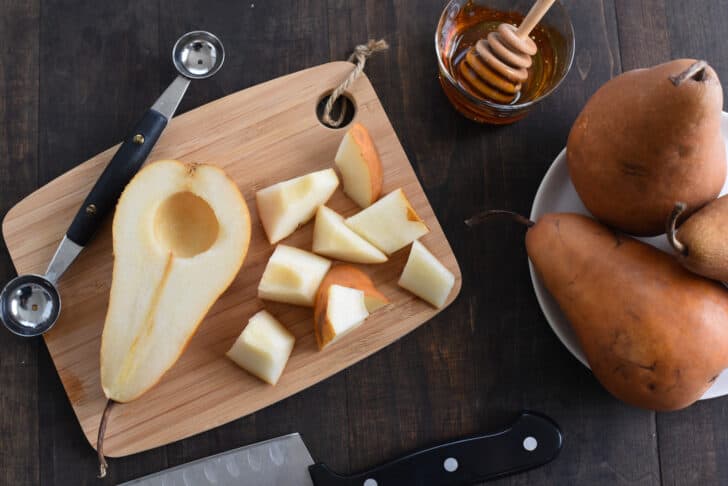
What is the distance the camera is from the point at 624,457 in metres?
1.16

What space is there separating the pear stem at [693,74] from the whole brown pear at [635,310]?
246mm

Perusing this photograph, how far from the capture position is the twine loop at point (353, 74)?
1.14 m

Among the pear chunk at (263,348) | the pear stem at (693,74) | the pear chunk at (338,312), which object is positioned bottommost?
the pear chunk at (263,348)

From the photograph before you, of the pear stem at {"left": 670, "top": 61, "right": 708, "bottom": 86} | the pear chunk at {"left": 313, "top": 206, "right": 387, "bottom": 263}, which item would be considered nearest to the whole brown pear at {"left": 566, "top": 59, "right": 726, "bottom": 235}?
the pear stem at {"left": 670, "top": 61, "right": 708, "bottom": 86}

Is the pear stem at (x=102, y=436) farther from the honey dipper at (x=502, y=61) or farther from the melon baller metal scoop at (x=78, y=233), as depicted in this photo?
the honey dipper at (x=502, y=61)

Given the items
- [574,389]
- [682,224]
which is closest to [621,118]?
[682,224]

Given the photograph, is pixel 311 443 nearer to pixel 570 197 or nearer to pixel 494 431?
pixel 494 431

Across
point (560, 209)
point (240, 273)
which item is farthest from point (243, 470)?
point (560, 209)

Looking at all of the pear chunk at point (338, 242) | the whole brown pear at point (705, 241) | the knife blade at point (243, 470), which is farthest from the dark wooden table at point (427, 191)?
the whole brown pear at point (705, 241)

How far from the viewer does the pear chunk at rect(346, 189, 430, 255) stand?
1.09 meters

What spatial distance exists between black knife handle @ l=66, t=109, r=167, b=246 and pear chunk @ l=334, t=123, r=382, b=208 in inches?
11.8

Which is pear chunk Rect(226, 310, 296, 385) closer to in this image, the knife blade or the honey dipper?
the knife blade

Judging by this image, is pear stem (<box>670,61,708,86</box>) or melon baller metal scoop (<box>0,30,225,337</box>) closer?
pear stem (<box>670,61,708,86</box>)

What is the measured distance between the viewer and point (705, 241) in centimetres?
90
